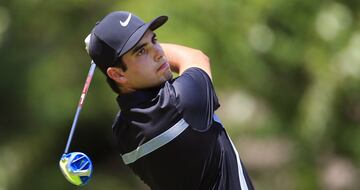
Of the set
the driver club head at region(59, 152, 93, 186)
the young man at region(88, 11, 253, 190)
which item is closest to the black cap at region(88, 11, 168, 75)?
the young man at region(88, 11, 253, 190)

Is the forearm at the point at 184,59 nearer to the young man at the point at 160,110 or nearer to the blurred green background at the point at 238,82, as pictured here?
the young man at the point at 160,110

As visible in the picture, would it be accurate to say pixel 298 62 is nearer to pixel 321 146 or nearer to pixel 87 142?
pixel 321 146

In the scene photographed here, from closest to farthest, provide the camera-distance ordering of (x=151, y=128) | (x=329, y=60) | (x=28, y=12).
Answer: (x=151, y=128) → (x=329, y=60) → (x=28, y=12)

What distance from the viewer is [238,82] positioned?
9383 millimetres

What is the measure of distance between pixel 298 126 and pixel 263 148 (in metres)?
1.93

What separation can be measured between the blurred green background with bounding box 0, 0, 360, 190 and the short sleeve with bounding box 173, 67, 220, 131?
15.8ft

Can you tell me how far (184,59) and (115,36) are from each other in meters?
0.49

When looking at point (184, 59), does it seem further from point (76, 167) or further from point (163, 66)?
point (76, 167)

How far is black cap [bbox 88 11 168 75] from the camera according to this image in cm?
379

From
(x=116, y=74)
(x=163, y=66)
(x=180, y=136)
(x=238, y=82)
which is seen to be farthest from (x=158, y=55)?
(x=238, y=82)

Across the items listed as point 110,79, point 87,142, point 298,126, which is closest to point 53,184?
point 87,142

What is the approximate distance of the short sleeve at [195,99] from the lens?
3.84 m

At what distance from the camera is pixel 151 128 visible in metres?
3.84

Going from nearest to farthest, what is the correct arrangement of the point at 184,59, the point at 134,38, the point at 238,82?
1. the point at 134,38
2. the point at 184,59
3. the point at 238,82
